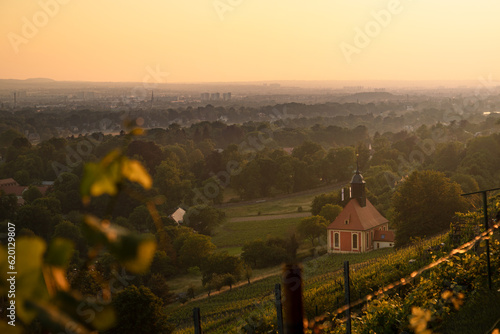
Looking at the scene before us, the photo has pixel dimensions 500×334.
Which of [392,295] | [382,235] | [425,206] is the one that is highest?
[392,295]

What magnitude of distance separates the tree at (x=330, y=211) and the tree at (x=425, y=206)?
930 centimetres

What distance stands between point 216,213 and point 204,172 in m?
13.6

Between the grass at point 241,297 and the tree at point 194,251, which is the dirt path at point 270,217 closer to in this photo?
the tree at point 194,251

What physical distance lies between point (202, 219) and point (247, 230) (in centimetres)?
300

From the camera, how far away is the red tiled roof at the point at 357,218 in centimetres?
2920

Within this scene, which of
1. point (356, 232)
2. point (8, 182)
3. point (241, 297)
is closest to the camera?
point (241, 297)

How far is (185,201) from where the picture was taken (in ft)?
135

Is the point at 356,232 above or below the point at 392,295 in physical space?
below

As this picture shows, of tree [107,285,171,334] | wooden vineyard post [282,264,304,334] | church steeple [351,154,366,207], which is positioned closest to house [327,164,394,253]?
church steeple [351,154,366,207]

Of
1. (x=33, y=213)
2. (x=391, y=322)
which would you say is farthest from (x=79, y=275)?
(x=33, y=213)

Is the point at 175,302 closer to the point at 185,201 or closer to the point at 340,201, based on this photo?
the point at 340,201

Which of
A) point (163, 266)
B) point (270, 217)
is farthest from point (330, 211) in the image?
point (163, 266)

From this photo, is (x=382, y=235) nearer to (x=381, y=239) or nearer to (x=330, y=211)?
(x=381, y=239)

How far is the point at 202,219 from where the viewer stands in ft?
116
